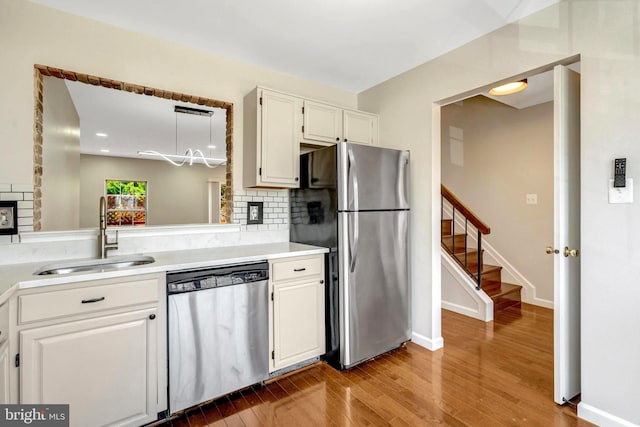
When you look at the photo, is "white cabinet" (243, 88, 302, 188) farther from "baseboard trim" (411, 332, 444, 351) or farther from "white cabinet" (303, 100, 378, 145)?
"baseboard trim" (411, 332, 444, 351)

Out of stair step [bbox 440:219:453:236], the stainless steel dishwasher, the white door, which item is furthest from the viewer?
stair step [bbox 440:219:453:236]

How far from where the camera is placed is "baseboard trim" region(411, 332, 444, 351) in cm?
262

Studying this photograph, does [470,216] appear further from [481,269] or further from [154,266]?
[154,266]

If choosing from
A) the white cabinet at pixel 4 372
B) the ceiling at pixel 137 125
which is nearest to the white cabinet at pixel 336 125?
the ceiling at pixel 137 125

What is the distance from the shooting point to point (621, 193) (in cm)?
161

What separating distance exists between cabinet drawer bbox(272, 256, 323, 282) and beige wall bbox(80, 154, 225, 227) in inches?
33.6

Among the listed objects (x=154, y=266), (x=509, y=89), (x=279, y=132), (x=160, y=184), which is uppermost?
(x=509, y=89)

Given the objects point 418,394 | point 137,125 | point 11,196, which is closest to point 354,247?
point 418,394

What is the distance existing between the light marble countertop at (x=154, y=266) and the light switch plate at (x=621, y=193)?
1722 mm

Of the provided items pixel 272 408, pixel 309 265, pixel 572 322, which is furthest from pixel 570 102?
pixel 272 408

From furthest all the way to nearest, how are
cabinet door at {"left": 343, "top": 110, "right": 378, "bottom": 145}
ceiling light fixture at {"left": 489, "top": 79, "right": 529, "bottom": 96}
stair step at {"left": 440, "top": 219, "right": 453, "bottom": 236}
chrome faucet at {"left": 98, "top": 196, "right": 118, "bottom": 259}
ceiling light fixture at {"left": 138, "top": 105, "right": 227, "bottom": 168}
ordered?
stair step at {"left": 440, "top": 219, "right": 453, "bottom": 236} → ceiling light fixture at {"left": 489, "top": 79, "right": 529, "bottom": 96} → cabinet door at {"left": 343, "top": 110, "right": 378, "bottom": 145} → ceiling light fixture at {"left": 138, "top": 105, "right": 227, "bottom": 168} → chrome faucet at {"left": 98, "top": 196, "right": 118, "bottom": 259}

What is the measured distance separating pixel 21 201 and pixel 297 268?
1.74 m

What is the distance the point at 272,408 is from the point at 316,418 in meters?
0.28

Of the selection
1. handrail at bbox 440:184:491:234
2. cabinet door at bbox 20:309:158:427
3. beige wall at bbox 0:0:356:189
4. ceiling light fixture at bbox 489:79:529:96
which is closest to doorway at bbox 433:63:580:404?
ceiling light fixture at bbox 489:79:529:96
